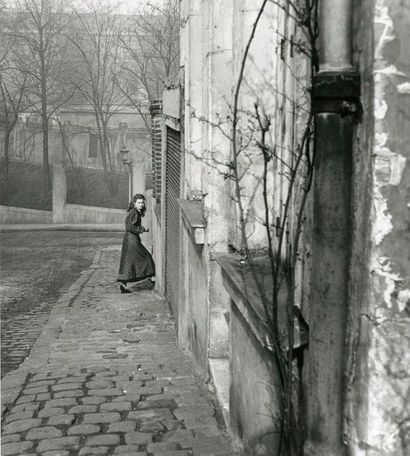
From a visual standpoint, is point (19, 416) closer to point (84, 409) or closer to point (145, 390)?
point (84, 409)

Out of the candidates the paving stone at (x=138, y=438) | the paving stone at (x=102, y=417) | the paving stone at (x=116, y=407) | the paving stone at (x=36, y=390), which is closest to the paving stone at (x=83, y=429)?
the paving stone at (x=102, y=417)

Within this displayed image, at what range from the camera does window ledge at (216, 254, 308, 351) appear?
3.27 m

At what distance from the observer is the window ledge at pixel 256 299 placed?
327 centimetres

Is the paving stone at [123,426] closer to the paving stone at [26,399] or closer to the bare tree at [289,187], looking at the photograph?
the paving stone at [26,399]

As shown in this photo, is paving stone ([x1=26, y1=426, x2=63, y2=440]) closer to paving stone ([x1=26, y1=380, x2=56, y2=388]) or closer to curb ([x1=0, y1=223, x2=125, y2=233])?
paving stone ([x1=26, y1=380, x2=56, y2=388])

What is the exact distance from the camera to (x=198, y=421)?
551cm

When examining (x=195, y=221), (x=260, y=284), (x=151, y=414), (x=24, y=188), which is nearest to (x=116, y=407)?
(x=151, y=414)

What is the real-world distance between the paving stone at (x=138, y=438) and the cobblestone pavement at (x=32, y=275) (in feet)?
11.4

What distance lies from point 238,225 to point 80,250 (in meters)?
18.0

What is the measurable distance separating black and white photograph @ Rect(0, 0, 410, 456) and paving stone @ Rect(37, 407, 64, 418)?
3 cm

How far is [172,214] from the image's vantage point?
11.8m

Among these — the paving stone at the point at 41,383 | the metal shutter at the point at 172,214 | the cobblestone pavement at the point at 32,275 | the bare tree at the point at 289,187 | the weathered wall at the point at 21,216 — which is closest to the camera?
the bare tree at the point at 289,187

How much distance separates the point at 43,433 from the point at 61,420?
0.97 feet

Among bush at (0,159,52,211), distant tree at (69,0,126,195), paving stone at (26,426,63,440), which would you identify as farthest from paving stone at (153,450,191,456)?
distant tree at (69,0,126,195)
